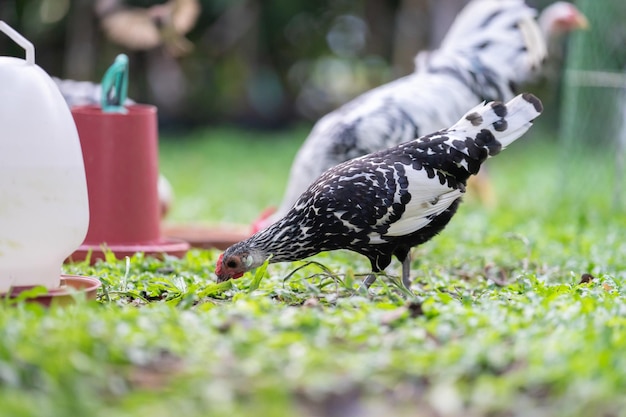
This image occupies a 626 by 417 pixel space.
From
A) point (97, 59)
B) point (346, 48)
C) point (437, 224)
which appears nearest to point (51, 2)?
point (97, 59)

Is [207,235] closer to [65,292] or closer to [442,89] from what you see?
[442,89]

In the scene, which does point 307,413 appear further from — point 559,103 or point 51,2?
point 559,103

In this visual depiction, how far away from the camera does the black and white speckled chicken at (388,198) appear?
4652 mm

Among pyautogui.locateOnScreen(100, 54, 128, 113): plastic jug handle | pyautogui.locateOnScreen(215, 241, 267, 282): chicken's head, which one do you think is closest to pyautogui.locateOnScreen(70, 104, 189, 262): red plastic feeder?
pyautogui.locateOnScreen(100, 54, 128, 113): plastic jug handle

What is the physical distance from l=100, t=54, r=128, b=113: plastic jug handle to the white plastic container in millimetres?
1966

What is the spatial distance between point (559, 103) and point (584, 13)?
8040 millimetres

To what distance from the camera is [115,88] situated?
6004mm

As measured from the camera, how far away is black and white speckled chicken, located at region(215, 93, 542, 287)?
465 cm

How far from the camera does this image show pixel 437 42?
1262 centimetres

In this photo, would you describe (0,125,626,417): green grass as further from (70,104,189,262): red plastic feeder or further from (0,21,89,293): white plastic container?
(70,104,189,262): red plastic feeder

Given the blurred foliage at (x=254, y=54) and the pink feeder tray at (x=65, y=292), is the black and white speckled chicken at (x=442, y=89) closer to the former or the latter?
the pink feeder tray at (x=65, y=292)

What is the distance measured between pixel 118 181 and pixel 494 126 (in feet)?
7.56

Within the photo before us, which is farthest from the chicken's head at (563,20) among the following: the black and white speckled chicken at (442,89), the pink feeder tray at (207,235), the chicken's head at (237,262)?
the chicken's head at (237,262)

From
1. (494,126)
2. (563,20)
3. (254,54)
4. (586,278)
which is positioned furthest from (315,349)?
(254,54)
